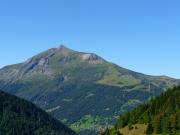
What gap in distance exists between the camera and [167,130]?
17125 centimetres

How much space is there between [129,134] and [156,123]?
1572 cm

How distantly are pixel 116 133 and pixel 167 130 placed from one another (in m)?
26.9

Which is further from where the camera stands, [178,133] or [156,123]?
[156,123]

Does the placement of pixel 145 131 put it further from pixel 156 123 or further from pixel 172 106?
pixel 172 106

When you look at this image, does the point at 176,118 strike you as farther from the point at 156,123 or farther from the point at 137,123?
the point at 137,123

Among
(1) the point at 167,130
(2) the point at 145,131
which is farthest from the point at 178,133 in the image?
(2) the point at 145,131

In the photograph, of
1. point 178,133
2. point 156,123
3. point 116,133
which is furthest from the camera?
point 116,133

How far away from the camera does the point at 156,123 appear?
580ft

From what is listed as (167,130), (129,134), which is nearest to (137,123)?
(129,134)

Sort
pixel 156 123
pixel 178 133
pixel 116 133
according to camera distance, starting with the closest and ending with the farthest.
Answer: pixel 178 133 < pixel 156 123 < pixel 116 133

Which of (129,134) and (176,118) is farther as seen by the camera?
(129,134)

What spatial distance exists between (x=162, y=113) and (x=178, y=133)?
92.3 feet

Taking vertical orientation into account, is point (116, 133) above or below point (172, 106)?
below

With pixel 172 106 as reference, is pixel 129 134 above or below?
below
